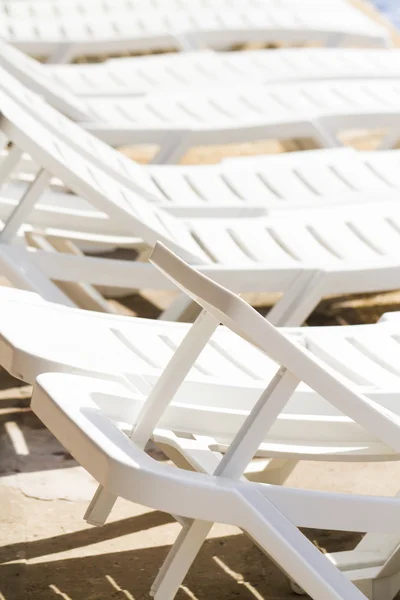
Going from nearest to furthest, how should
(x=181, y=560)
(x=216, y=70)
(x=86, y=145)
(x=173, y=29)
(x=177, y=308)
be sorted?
(x=181, y=560), (x=177, y=308), (x=86, y=145), (x=216, y=70), (x=173, y=29)

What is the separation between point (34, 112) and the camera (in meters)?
3.31

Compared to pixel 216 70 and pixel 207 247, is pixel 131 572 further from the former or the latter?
pixel 216 70

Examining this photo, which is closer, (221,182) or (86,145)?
(86,145)

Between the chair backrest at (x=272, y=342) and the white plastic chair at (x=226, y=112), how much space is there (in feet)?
7.68

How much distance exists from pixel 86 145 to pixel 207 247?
56 centimetres

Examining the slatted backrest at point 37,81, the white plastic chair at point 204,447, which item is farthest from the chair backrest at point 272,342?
the slatted backrest at point 37,81

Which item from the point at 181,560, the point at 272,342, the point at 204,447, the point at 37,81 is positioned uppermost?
the point at 272,342

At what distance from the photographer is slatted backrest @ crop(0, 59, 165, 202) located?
130 inches

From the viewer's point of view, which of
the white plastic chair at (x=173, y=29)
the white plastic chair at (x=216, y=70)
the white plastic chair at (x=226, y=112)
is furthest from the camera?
the white plastic chair at (x=173, y=29)

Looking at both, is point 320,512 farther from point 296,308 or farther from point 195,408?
point 296,308

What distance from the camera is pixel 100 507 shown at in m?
2.08

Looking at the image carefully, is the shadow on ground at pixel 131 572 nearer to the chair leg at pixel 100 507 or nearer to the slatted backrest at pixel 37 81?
the chair leg at pixel 100 507

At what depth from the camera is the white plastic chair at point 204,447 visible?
5.77 feet

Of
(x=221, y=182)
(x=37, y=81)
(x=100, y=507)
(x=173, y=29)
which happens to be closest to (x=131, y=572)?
(x=100, y=507)
